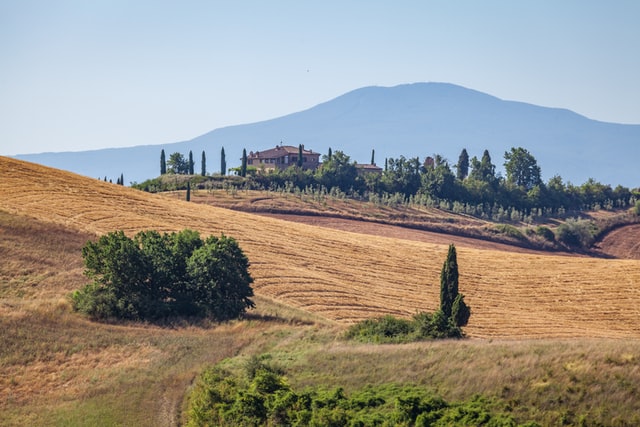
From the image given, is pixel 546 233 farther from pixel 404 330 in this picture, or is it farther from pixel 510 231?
pixel 404 330

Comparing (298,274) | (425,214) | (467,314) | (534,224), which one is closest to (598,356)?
(467,314)

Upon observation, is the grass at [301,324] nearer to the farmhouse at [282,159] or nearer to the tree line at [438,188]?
the tree line at [438,188]

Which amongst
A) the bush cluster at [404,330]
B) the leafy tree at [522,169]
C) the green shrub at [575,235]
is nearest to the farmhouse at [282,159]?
the leafy tree at [522,169]

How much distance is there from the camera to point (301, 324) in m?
51.2

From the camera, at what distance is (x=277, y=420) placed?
103ft

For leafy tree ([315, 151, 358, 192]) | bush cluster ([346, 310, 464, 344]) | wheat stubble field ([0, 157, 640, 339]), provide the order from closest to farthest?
bush cluster ([346, 310, 464, 344])
wheat stubble field ([0, 157, 640, 339])
leafy tree ([315, 151, 358, 192])

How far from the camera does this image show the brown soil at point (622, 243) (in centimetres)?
10912

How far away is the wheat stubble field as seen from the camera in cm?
5909

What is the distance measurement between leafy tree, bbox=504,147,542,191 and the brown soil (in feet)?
164

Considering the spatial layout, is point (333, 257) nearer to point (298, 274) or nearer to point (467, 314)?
point (298, 274)

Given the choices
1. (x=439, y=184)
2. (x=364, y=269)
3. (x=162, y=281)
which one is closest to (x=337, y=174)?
(x=439, y=184)

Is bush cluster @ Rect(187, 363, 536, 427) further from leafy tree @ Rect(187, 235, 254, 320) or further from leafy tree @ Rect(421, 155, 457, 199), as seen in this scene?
leafy tree @ Rect(421, 155, 457, 199)

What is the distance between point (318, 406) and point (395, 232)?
74.0m

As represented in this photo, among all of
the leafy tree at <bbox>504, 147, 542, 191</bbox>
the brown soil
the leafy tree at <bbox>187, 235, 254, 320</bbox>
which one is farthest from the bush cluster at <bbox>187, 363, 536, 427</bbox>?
the leafy tree at <bbox>504, 147, 542, 191</bbox>
